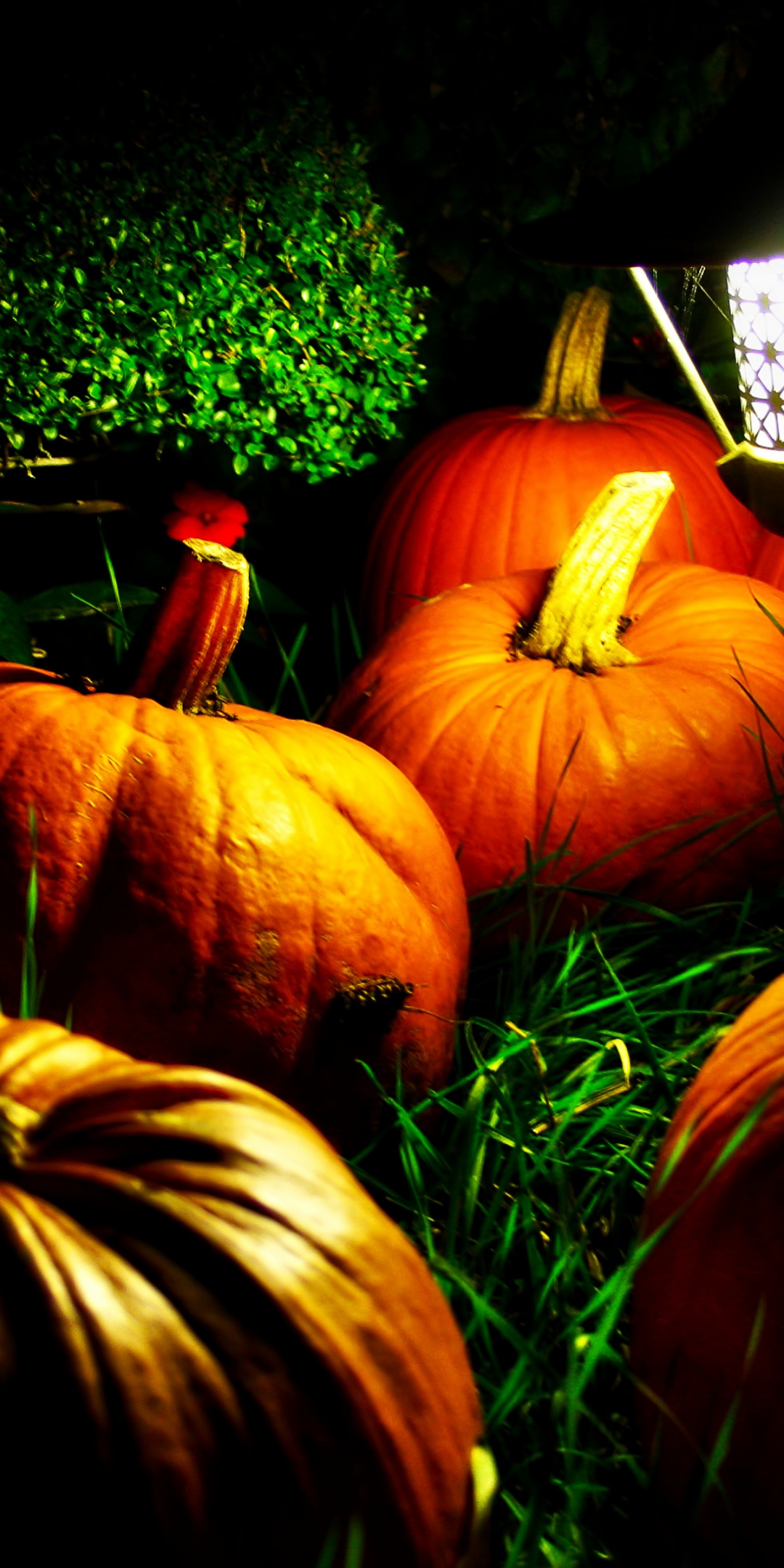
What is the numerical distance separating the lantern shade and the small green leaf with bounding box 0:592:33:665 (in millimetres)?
856

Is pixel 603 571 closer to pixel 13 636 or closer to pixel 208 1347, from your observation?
pixel 13 636

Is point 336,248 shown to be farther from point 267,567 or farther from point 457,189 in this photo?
point 267,567

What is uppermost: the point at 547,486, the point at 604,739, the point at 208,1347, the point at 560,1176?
the point at 547,486

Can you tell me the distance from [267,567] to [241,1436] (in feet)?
7.57

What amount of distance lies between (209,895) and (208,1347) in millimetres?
547

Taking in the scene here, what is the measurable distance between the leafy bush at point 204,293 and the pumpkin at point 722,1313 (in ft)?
4.46

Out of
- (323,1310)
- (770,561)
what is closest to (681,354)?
(770,561)

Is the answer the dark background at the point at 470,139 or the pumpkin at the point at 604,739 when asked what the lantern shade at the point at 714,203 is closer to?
the pumpkin at the point at 604,739

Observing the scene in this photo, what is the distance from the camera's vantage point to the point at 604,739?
154 cm

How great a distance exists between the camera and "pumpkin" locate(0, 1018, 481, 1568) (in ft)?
1.90

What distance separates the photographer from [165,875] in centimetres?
113

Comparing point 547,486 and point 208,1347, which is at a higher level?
point 547,486

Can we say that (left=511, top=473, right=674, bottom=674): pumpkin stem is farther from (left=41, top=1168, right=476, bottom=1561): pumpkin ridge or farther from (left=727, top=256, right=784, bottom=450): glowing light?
(left=41, top=1168, right=476, bottom=1561): pumpkin ridge

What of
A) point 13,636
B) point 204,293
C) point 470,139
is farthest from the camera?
point 470,139
